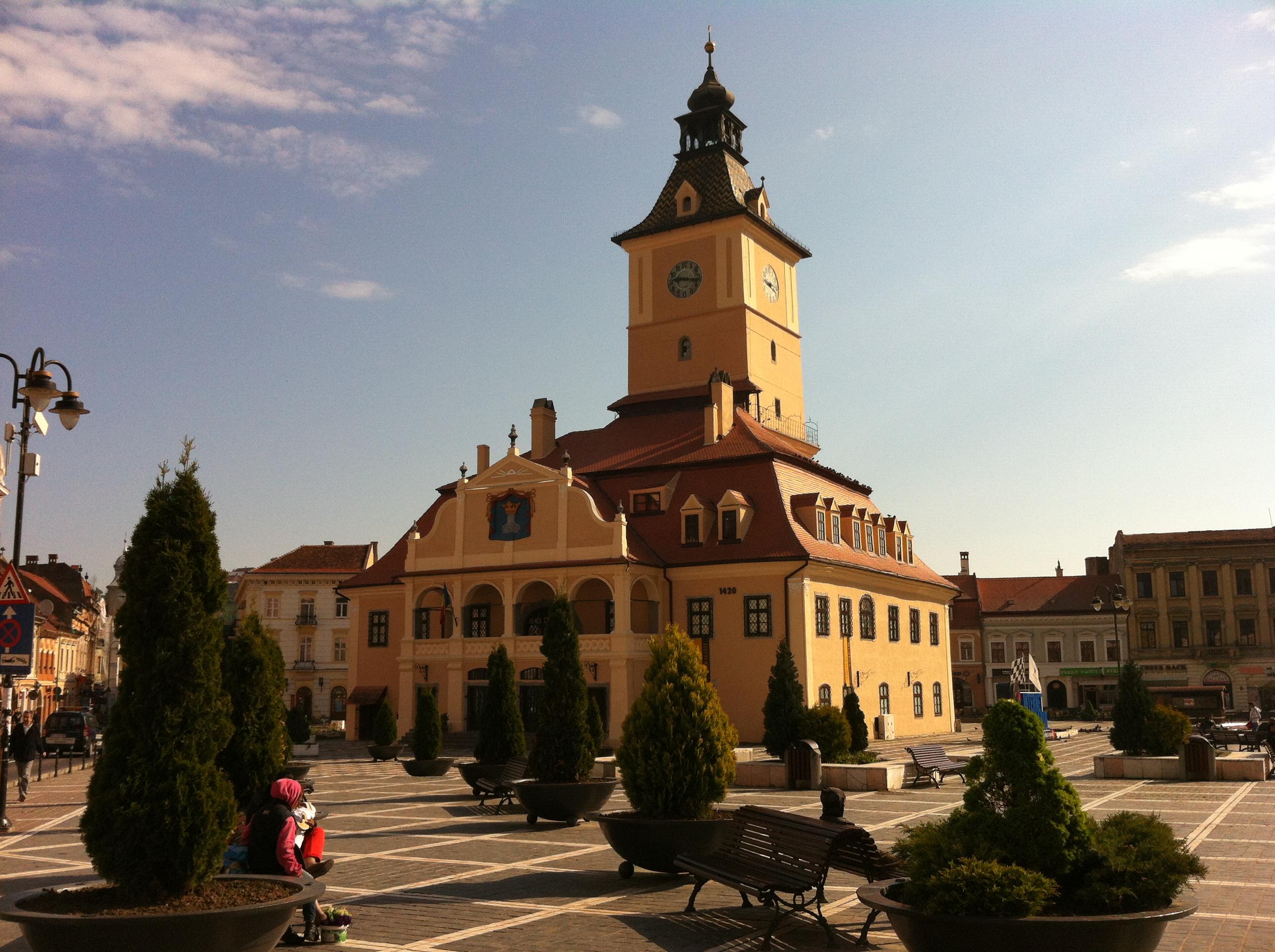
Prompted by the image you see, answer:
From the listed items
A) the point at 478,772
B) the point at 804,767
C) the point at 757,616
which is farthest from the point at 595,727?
the point at 757,616

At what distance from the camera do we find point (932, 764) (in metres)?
24.7

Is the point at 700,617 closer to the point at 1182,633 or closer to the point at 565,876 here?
the point at 565,876

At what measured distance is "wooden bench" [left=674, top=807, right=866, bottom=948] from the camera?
33.8 ft

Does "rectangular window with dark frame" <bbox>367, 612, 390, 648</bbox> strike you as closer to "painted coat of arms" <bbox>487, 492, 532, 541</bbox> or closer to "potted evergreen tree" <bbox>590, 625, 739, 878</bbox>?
"painted coat of arms" <bbox>487, 492, 532, 541</bbox>

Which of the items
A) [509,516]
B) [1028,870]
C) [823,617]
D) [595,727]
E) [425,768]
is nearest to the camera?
[1028,870]

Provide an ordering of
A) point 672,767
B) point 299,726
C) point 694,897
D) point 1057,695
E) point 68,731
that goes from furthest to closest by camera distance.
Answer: point 1057,695, point 68,731, point 299,726, point 672,767, point 694,897

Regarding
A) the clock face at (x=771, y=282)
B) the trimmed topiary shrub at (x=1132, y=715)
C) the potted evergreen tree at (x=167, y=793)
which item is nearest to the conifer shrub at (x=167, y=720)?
the potted evergreen tree at (x=167, y=793)

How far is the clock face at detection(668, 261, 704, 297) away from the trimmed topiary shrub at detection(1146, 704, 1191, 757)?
29935 mm

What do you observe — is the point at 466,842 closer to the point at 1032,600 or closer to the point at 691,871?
the point at 691,871

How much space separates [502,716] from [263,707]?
33.9 feet

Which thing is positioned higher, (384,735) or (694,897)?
(694,897)

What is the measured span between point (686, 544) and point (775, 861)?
102ft

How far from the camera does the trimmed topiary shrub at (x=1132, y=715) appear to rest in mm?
28719

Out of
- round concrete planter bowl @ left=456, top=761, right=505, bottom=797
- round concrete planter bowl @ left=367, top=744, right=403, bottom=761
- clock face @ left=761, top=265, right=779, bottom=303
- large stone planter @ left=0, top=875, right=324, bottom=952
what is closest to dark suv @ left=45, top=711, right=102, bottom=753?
round concrete planter bowl @ left=367, top=744, right=403, bottom=761
